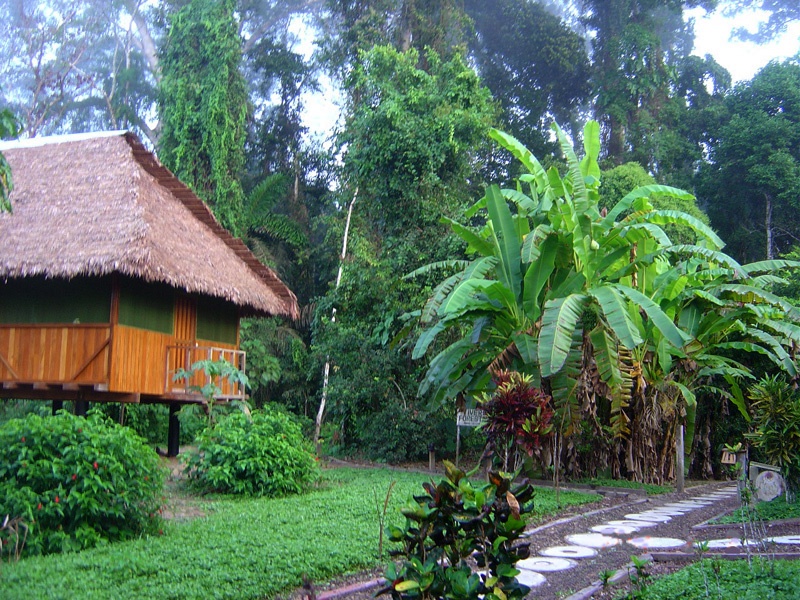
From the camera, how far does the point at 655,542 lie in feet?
22.2

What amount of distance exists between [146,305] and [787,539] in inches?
374

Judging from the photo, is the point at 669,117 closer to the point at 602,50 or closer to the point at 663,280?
the point at 602,50

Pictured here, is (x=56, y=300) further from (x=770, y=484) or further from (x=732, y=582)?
(x=732, y=582)

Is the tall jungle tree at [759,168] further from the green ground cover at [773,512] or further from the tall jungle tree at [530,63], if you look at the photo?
the green ground cover at [773,512]

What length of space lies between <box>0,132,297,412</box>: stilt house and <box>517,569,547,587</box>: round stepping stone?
7.38 m

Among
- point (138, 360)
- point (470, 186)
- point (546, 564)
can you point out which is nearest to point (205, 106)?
point (470, 186)

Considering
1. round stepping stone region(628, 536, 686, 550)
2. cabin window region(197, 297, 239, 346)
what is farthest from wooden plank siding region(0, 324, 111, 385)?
round stepping stone region(628, 536, 686, 550)

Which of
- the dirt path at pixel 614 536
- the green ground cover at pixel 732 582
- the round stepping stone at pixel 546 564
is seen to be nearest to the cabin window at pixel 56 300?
the dirt path at pixel 614 536

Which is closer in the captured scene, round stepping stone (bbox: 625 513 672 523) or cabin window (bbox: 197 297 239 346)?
round stepping stone (bbox: 625 513 672 523)

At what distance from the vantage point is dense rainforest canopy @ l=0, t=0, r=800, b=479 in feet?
35.3

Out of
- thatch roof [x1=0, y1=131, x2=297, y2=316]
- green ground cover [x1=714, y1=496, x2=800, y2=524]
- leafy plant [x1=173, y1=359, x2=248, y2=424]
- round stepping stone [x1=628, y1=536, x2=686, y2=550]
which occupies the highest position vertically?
thatch roof [x1=0, y1=131, x2=297, y2=316]

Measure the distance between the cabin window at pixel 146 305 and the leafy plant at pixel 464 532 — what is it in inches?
365

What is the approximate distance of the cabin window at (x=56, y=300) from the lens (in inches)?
464

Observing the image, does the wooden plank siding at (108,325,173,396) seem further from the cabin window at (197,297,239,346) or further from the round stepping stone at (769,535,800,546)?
the round stepping stone at (769,535,800,546)
